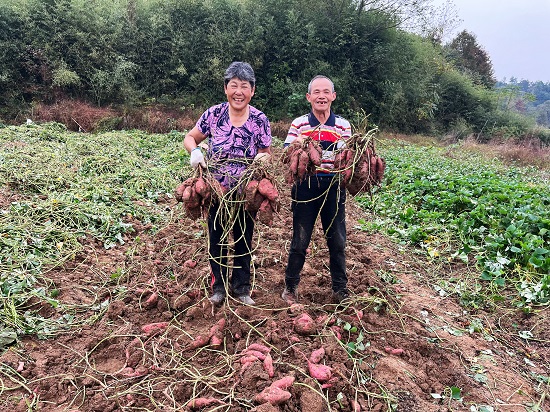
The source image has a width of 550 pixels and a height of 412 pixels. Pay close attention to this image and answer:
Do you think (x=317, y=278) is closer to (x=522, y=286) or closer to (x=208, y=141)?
(x=208, y=141)

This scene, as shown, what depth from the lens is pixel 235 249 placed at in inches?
114

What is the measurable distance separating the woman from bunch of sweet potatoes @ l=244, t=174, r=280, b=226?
0.39 ft

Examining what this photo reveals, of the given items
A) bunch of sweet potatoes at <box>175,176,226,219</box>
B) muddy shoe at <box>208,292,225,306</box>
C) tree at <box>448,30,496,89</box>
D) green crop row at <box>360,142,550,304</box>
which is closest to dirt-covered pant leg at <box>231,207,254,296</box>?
muddy shoe at <box>208,292,225,306</box>

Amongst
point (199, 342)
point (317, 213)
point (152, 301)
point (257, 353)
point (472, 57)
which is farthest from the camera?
point (472, 57)

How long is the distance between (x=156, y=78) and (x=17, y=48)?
4616 millimetres

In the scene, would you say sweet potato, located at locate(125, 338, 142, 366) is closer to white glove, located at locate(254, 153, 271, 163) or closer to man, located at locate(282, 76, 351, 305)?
man, located at locate(282, 76, 351, 305)

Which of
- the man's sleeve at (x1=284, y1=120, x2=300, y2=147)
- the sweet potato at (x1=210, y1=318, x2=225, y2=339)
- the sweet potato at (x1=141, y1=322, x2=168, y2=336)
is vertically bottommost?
the sweet potato at (x1=141, y1=322, x2=168, y2=336)

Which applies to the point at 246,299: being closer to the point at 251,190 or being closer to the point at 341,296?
the point at 341,296

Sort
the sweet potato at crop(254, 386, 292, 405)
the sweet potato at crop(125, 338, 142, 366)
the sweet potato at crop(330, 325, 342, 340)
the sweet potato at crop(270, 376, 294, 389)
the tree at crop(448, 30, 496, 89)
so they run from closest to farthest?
the sweet potato at crop(254, 386, 292, 405) → the sweet potato at crop(270, 376, 294, 389) → the sweet potato at crop(125, 338, 142, 366) → the sweet potato at crop(330, 325, 342, 340) → the tree at crop(448, 30, 496, 89)

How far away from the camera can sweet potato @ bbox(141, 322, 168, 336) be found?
8.84ft

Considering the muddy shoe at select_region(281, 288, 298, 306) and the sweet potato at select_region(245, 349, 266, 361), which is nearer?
the sweet potato at select_region(245, 349, 266, 361)

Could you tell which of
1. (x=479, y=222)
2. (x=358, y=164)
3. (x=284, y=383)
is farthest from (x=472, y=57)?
(x=284, y=383)

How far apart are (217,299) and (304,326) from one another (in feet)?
2.38

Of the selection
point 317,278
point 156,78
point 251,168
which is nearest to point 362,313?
point 317,278
